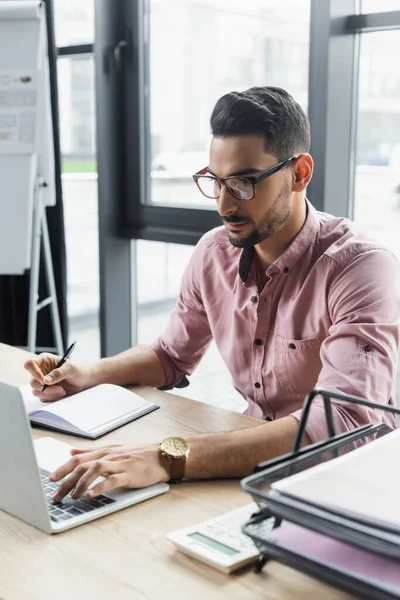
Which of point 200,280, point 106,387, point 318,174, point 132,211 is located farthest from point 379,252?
point 132,211

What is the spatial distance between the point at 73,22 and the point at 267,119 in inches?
83.4

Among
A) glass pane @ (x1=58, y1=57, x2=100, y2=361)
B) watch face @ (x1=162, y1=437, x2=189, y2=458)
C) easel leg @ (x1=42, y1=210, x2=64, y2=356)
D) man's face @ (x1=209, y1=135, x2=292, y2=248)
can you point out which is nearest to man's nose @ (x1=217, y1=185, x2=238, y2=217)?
man's face @ (x1=209, y1=135, x2=292, y2=248)

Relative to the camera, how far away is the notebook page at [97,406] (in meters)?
1.48

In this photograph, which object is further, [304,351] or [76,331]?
[76,331]

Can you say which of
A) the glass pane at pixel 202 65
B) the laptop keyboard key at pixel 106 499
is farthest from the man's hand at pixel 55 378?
the glass pane at pixel 202 65

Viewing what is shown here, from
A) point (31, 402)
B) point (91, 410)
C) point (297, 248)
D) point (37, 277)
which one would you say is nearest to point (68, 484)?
point (91, 410)

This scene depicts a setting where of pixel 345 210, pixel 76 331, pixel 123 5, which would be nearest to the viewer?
pixel 345 210

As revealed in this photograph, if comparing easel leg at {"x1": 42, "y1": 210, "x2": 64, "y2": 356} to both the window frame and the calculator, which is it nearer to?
the window frame

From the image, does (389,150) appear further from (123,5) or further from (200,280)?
(123,5)

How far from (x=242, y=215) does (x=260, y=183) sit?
0.08m

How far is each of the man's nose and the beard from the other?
2.6 inches

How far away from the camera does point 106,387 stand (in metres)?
1.66

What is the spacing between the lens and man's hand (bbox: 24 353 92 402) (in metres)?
1.63

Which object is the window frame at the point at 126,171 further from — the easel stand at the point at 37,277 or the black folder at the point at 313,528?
the black folder at the point at 313,528
